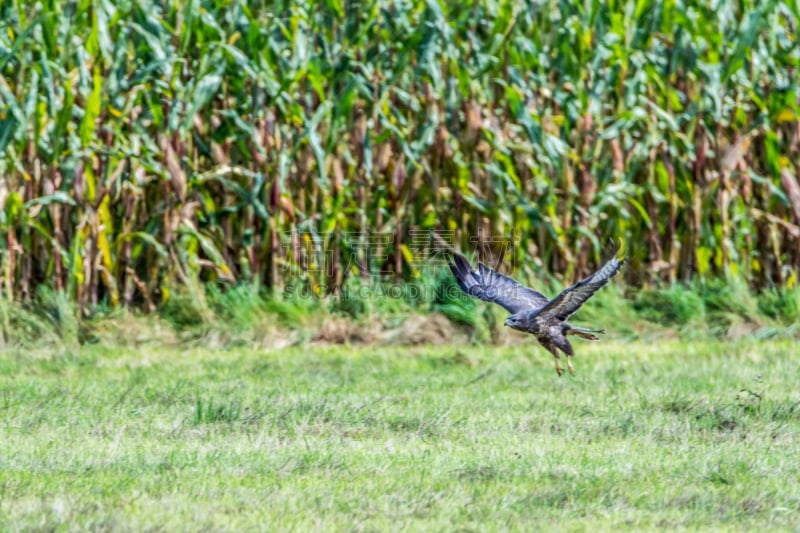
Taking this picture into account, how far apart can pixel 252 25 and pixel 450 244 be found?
214 centimetres

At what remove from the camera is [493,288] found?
650cm

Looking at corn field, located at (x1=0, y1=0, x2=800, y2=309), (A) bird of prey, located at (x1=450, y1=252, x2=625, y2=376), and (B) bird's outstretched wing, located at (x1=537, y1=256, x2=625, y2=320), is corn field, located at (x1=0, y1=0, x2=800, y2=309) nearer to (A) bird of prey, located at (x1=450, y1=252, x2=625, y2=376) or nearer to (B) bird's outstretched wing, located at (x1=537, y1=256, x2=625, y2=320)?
(A) bird of prey, located at (x1=450, y1=252, x2=625, y2=376)

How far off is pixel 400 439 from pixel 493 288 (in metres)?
1.16

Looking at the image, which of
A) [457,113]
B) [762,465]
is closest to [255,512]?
[762,465]

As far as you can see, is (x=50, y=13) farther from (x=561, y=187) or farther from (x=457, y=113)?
(x=561, y=187)

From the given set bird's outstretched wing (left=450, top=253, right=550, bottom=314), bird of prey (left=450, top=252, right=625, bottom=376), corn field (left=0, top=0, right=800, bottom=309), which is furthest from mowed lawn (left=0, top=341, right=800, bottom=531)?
corn field (left=0, top=0, right=800, bottom=309)

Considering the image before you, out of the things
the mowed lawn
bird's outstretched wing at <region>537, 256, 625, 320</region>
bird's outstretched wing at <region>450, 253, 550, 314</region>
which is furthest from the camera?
bird's outstretched wing at <region>450, 253, 550, 314</region>

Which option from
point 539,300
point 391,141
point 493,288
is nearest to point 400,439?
point 493,288

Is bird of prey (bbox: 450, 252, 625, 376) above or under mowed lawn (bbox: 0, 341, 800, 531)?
above

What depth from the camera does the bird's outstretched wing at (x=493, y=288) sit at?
252 inches

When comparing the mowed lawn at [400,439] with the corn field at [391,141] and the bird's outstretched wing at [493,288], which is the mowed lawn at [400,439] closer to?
the bird's outstretched wing at [493,288]

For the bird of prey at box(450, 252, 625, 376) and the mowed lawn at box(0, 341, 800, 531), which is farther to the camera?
the bird of prey at box(450, 252, 625, 376)

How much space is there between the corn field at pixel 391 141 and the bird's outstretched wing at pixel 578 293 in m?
3.62

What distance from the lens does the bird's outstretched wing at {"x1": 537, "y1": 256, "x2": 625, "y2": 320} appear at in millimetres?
5332
